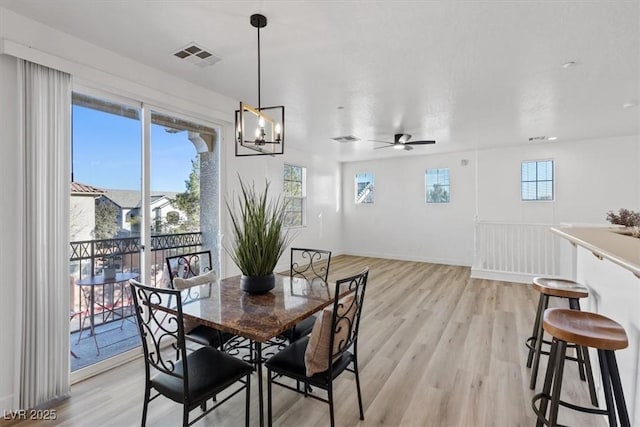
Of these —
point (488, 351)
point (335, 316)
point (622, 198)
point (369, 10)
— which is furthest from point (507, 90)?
point (622, 198)

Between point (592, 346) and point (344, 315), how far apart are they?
3.90ft

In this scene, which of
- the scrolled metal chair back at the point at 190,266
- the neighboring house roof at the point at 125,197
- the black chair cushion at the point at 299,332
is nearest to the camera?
the black chair cushion at the point at 299,332

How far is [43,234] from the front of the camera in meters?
2.13

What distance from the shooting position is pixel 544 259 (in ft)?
18.8

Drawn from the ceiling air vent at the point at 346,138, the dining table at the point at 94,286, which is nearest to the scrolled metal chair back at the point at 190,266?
the dining table at the point at 94,286

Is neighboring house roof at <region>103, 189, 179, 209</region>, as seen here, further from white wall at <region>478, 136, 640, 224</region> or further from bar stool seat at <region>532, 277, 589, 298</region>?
white wall at <region>478, 136, 640, 224</region>

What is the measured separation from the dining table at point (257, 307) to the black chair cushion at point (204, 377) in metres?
A: 0.15

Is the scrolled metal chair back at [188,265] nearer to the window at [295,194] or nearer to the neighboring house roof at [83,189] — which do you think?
the neighboring house roof at [83,189]

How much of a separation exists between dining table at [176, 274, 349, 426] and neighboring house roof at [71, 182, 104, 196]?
4.07ft

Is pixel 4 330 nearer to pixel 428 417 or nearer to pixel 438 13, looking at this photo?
pixel 428 417

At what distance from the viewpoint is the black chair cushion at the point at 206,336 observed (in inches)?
88.7

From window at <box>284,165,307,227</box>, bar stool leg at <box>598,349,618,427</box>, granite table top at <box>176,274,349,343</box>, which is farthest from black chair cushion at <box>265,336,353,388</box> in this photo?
window at <box>284,165,307,227</box>

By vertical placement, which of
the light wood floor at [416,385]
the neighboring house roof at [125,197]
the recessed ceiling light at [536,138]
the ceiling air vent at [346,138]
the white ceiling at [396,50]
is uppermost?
the recessed ceiling light at [536,138]

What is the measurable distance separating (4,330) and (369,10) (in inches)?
127
